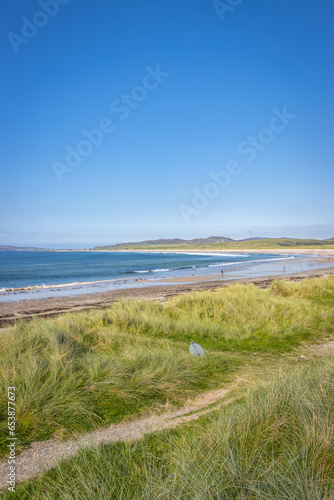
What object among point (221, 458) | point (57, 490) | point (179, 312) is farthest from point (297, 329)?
point (57, 490)

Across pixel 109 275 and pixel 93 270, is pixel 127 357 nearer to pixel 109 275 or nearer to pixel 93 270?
pixel 109 275

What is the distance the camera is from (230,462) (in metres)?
2.58

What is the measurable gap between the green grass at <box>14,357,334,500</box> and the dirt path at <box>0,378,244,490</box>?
19 cm

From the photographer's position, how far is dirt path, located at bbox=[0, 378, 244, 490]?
2.99m

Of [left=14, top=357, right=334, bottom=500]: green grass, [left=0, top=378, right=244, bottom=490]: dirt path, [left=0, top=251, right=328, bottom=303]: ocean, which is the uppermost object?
[left=14, top=357, right=334, bottom=500]: green grass

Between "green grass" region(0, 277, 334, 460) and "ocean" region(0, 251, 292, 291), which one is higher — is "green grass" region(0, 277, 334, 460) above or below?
above

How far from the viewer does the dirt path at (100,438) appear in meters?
2.99

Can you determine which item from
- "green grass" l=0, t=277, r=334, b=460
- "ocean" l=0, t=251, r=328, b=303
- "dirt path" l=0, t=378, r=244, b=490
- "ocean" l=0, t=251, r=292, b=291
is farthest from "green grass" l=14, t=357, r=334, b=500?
"ocean" l=0, t=251, r=292, b=291

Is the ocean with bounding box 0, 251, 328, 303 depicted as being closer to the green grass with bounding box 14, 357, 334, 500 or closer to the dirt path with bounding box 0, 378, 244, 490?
the dirt path with bounding box 0, 378, 244, 490

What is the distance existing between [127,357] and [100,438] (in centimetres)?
202

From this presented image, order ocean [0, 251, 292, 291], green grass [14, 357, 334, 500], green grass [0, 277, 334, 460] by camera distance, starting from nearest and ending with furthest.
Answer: green grass [14, 357, 334, 500], green grass [0, 277, 334, 460], ocean [0, 251, 292, 291]

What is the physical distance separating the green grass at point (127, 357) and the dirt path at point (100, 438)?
18cm

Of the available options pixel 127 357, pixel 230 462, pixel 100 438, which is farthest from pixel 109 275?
pixel 230 462

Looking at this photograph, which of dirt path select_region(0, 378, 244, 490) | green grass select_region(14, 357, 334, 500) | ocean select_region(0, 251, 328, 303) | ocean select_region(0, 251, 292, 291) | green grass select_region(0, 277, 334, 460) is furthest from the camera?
ocean select_region(0, 251, 292, 291)
